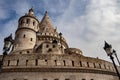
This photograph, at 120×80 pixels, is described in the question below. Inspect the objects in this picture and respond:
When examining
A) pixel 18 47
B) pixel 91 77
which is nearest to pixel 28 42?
pixel 18 47

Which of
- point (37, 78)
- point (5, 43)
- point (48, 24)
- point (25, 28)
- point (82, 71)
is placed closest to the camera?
point (5, 43)

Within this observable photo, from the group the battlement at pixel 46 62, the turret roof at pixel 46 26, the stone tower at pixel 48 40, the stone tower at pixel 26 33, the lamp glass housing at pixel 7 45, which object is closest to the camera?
the lamp glass housing at pixel 7 45

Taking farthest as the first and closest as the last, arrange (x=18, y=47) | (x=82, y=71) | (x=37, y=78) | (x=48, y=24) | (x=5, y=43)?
(x=48, y=24) < (x=18, y=47) < (x=82, y=71) < (x=37, y=78) < (x=5, y=43)

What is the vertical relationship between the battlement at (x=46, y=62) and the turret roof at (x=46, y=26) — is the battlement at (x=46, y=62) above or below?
below

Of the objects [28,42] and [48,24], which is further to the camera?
[48,24]

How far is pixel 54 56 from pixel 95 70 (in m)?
5.20

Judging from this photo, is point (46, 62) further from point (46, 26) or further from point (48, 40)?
point (46, 26)

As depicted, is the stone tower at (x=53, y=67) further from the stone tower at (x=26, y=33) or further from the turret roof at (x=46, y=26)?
the turret roof at (x=46, y=26)

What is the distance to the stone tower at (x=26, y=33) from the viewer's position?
29.2 meters

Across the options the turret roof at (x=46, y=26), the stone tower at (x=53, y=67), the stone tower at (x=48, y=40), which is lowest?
the stone tower at (x=53, y=67)

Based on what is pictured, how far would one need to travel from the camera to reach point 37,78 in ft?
59.8

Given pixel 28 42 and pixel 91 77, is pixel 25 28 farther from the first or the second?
pixel 91 77

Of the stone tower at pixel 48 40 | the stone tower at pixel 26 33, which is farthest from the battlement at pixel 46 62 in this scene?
the stone tower at pixel 26 33

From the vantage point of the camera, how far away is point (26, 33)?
99.6 feet
